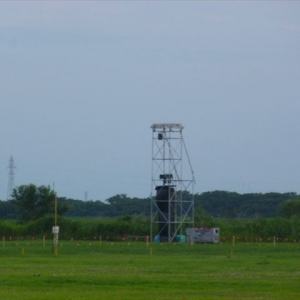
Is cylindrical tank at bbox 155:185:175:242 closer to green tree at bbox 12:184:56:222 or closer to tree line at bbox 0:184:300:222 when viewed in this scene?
green tree at bbox 12:184:56:222

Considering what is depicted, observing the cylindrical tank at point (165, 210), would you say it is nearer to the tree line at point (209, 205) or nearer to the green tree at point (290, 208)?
the green tree at point (290, 208)

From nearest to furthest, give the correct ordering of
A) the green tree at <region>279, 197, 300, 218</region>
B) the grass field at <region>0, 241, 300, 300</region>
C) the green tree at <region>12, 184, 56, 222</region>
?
the grass field at <region>0, 241, 300, 300</region>
the green tree at <region>12, 184, 56, 222</region>
the green tree at <region>279, 197, 300, 218</region>

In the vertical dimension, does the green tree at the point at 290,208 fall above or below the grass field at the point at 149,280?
above

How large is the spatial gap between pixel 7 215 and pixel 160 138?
→ 209ft

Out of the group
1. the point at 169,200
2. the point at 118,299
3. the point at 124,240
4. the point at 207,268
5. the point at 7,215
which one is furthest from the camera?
the point at 7,215

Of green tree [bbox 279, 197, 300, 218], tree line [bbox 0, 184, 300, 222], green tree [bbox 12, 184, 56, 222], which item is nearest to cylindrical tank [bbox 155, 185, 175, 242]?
green tree [bbox 12, 184, 56, 222]

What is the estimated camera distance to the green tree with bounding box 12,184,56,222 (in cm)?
9894

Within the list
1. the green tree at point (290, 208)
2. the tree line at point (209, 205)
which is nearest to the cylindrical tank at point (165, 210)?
the green tree at point (290, 208)

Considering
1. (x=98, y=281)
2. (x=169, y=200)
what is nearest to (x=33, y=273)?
(x=98, y=281)

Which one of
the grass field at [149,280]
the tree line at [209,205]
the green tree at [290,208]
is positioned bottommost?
the grass field at [149,280]

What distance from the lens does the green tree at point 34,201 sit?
98.9 m

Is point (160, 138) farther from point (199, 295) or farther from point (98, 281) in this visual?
point (199, 295)

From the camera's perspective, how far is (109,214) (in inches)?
5531

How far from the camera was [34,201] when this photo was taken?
99.7m
